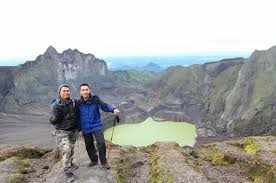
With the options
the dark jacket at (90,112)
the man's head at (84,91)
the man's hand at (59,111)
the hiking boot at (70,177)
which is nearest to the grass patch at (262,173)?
the dark jacket at (90,112)

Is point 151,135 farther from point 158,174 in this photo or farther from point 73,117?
point 73,117

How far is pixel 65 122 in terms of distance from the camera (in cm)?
2144

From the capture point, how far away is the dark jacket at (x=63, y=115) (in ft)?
68.1

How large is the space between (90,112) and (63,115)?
4.84ft

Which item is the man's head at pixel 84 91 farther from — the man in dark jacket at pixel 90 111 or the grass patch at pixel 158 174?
the grass patch at pixel 158 174

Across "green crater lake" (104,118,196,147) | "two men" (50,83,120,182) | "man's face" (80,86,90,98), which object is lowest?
"green crater lake" (104,118,196,147)

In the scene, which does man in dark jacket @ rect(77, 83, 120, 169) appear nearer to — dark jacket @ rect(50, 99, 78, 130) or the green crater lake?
dark jacket @ rect(50, 99, 78, 130)

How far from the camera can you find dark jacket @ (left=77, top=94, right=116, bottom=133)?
21.8m

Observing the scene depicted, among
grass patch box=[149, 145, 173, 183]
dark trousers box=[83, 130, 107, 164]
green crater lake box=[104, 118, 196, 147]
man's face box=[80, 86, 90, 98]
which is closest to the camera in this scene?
man's face box=[80, 86, 90, 98]

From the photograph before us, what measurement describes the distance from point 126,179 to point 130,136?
14764 centimetres

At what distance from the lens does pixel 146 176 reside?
2577 cm

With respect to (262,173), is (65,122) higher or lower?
higher

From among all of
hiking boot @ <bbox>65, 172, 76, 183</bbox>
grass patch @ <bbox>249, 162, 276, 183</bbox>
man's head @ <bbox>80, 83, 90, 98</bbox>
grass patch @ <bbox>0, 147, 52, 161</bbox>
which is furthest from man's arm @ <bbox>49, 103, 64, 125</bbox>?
grass patch @ <bbox>0, 147, 52, 161</bbox>

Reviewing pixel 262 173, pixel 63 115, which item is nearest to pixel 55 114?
pixel 63 115
